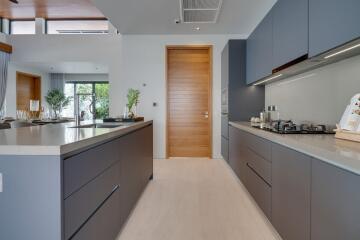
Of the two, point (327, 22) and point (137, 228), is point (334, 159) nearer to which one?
point (327, 22)

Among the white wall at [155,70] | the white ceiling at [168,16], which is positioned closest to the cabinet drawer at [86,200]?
the white ceiling at [168,16]

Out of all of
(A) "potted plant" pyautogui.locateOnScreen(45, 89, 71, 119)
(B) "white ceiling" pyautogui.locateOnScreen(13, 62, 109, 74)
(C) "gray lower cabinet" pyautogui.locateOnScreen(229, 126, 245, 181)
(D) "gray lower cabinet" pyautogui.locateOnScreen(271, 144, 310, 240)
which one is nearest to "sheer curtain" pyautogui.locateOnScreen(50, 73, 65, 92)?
A: (A) "potted plant" pyautogui.locateOnScreen(45, 89, 71, 119)

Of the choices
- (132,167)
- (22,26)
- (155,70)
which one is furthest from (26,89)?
(132,167)

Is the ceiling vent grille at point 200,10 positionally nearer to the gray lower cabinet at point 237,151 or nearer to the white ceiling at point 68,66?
the gray lower cabinet at point 237,151

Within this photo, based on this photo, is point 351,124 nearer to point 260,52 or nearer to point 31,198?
point 31,198

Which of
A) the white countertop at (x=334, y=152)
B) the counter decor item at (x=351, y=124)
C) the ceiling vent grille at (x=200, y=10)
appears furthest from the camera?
the ceiling vent grille at (x=200, y=10)

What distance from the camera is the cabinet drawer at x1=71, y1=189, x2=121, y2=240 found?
53.5 inches

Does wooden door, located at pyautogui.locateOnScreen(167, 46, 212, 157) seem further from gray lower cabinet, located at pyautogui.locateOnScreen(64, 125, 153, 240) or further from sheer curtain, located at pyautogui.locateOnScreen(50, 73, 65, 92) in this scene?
sheer curtain, located at pyautogui.locateOnScreen(50, 73, 65, 92)

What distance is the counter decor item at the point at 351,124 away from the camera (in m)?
1.54

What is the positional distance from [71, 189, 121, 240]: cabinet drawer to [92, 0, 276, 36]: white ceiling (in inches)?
122

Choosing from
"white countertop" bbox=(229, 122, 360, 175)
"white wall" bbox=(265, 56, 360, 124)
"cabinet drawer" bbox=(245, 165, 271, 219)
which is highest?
"white wall" bbox=(265, 56, 360, 124)

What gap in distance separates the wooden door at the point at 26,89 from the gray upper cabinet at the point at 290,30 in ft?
26.4

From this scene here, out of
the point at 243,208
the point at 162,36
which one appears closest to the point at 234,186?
the point at 243,208

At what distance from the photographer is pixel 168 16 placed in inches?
173
